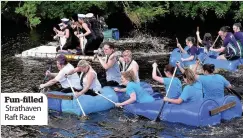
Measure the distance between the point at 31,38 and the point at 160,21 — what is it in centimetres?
723

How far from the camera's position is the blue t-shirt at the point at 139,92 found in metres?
10.6

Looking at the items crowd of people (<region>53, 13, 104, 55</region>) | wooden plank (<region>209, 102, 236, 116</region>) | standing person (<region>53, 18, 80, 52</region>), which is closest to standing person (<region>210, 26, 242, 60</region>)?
crowd of people (<region>53, 13, 104, 55</region>)

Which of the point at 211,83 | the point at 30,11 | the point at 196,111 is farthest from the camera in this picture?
the point at 30,11

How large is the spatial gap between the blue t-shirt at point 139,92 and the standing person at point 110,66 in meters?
1.27

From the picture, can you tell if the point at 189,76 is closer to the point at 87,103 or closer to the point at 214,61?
the point at 87,103

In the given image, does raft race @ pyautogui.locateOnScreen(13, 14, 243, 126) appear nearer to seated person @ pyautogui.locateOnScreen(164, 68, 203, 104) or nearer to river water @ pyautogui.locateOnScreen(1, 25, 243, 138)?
seated person @ pyautogui.locateOnScreen(164, 68, 203, 104)

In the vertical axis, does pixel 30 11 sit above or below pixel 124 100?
above

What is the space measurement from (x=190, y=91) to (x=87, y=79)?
2.37 metres

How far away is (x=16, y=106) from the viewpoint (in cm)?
833

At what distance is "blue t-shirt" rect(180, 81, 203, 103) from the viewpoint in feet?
32.8

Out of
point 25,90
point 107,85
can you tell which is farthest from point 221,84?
point 25,90

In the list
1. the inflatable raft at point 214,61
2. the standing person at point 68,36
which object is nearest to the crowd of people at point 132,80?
the inflatable raft at point 214,61

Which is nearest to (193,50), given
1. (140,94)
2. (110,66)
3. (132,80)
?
(110,66)

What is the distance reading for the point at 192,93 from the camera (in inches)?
395
